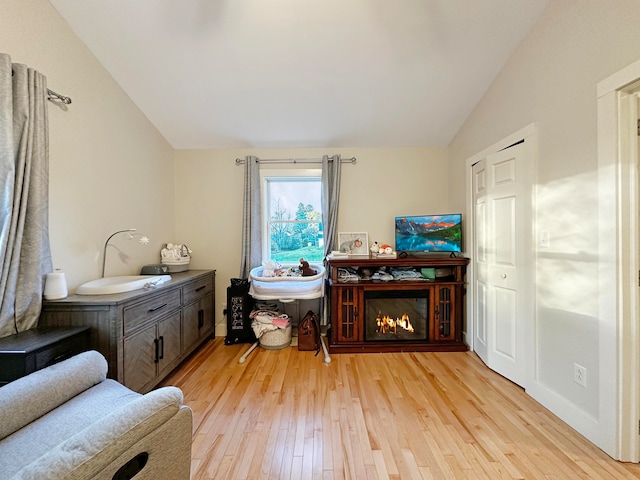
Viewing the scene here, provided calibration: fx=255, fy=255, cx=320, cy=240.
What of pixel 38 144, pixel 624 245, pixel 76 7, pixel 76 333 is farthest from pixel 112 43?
pixel 624 245

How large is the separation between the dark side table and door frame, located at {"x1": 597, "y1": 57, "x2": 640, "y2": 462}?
9.98 ft

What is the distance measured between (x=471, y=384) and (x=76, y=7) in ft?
13.5

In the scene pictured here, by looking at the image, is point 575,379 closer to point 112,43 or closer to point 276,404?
point 276,404

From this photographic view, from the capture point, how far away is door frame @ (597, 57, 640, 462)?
1372mm

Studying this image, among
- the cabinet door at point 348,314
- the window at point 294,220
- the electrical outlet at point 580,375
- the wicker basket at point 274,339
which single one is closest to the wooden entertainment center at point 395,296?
the cabinet door at point 348,314

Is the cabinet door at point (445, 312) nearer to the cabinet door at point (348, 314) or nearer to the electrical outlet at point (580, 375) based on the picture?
the cabinet door at point (348, 314)

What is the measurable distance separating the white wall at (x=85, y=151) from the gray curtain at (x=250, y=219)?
3.20 feet

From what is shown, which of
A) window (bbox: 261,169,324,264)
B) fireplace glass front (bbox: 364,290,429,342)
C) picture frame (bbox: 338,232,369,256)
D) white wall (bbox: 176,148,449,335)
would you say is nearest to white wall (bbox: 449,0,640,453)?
fireplace glass front (bbox: 364,290,429,342)

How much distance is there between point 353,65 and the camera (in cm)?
219

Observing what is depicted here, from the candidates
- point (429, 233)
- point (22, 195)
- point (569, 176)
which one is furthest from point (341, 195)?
point (22, 195)

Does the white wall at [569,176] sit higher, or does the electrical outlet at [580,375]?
the white wall at [569,176]

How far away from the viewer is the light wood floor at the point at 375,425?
52.6 inches

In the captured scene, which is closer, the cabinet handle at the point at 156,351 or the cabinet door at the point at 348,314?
the cabinet handle at the point at 156,351

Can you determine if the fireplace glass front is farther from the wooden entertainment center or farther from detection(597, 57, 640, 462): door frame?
detection(597, 57, 640, 462): door frame
